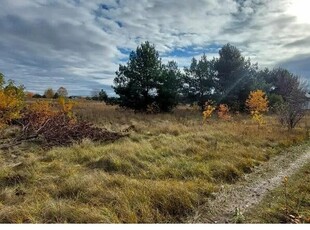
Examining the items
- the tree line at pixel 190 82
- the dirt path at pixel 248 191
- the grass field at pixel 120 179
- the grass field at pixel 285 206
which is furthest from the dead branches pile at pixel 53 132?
the tree line at pixel 190 82

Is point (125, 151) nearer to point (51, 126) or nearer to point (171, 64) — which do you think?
point (51, 126)

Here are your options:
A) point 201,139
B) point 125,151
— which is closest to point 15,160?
point 125,151

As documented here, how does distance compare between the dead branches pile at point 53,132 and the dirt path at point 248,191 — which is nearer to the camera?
the dirt path at point 248,191

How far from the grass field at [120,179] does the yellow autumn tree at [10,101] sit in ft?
5.85

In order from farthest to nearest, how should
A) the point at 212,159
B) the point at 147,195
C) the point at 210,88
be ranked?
the point at 210,88 < the point at 212,159 < the point at 147,195

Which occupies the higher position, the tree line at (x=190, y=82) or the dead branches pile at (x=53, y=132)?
the tree line at (x=190, y=82)

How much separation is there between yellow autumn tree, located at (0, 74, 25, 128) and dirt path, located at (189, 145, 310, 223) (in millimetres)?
9123

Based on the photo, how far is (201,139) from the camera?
11.9 meters

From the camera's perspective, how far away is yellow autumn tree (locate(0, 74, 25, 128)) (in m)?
11.7

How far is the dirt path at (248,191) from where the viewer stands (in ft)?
16.5

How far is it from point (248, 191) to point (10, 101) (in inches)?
379

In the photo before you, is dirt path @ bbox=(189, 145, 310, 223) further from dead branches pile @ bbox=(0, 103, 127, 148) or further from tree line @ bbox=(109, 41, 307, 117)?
tree line @ bbox=(109, 41, 307, 117)

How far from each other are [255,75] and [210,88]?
4.96m

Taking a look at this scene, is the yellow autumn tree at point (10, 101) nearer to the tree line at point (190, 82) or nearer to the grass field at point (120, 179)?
the grass field at point (120, 179)
